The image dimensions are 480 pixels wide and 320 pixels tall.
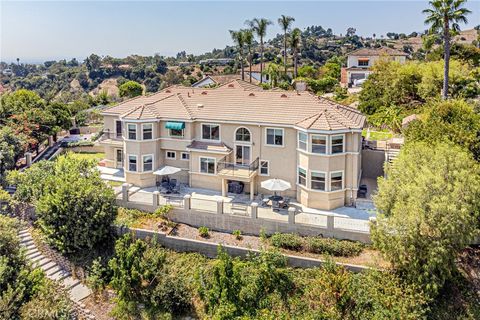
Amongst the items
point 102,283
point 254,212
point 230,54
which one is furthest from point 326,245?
point 230,54

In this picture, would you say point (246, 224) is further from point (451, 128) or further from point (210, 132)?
point (451, 128)

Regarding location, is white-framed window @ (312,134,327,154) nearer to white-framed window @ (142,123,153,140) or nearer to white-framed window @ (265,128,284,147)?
white-framed window @ (265,128,284,147)

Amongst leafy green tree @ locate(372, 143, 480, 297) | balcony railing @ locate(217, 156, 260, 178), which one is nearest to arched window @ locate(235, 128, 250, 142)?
balcony railing @ locate(217, 156, 260, 178)

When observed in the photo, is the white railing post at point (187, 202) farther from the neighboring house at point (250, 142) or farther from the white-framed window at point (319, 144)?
the white-framed window at point (319, 144)

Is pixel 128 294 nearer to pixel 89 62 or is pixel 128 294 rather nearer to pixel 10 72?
pixel 89 62

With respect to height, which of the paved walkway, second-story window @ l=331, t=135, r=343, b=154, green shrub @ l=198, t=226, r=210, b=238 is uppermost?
Answer: second-story window @ l=331, t=135, r=343, b=154

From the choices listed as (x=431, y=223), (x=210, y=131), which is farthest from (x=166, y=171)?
(x=431, y=223)
